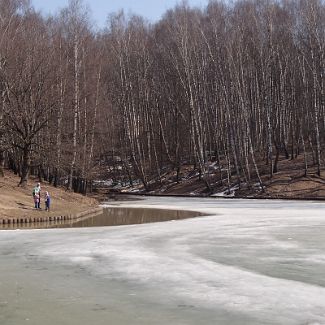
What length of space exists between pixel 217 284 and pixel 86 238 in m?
7.31

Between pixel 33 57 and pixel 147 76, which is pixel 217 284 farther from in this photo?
pixel 147 76

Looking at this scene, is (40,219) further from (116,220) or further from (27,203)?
(27,203)

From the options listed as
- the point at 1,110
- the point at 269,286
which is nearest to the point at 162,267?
the point at 269,286

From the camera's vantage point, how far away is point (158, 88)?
59.7 metres

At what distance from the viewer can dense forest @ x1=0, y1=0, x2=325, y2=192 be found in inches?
1396

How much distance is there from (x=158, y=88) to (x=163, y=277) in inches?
2019

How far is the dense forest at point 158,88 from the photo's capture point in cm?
3547

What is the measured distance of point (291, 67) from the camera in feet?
168

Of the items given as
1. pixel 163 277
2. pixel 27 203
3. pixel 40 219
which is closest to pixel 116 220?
pixel 40 219

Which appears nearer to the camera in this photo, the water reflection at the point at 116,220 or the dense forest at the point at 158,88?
the water reflection at the point at 116,220

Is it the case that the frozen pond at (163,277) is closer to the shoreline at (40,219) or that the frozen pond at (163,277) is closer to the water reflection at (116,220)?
the water reflection at (116,220)

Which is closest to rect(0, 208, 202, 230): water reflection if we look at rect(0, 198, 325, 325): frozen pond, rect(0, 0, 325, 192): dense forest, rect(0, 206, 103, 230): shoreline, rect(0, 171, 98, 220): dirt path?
rect(0, 206, 103, 230): shoreline

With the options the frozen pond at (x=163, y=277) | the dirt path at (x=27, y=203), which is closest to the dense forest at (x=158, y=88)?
the dirt path at (x=27, y=203)

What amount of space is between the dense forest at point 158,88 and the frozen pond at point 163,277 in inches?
794
